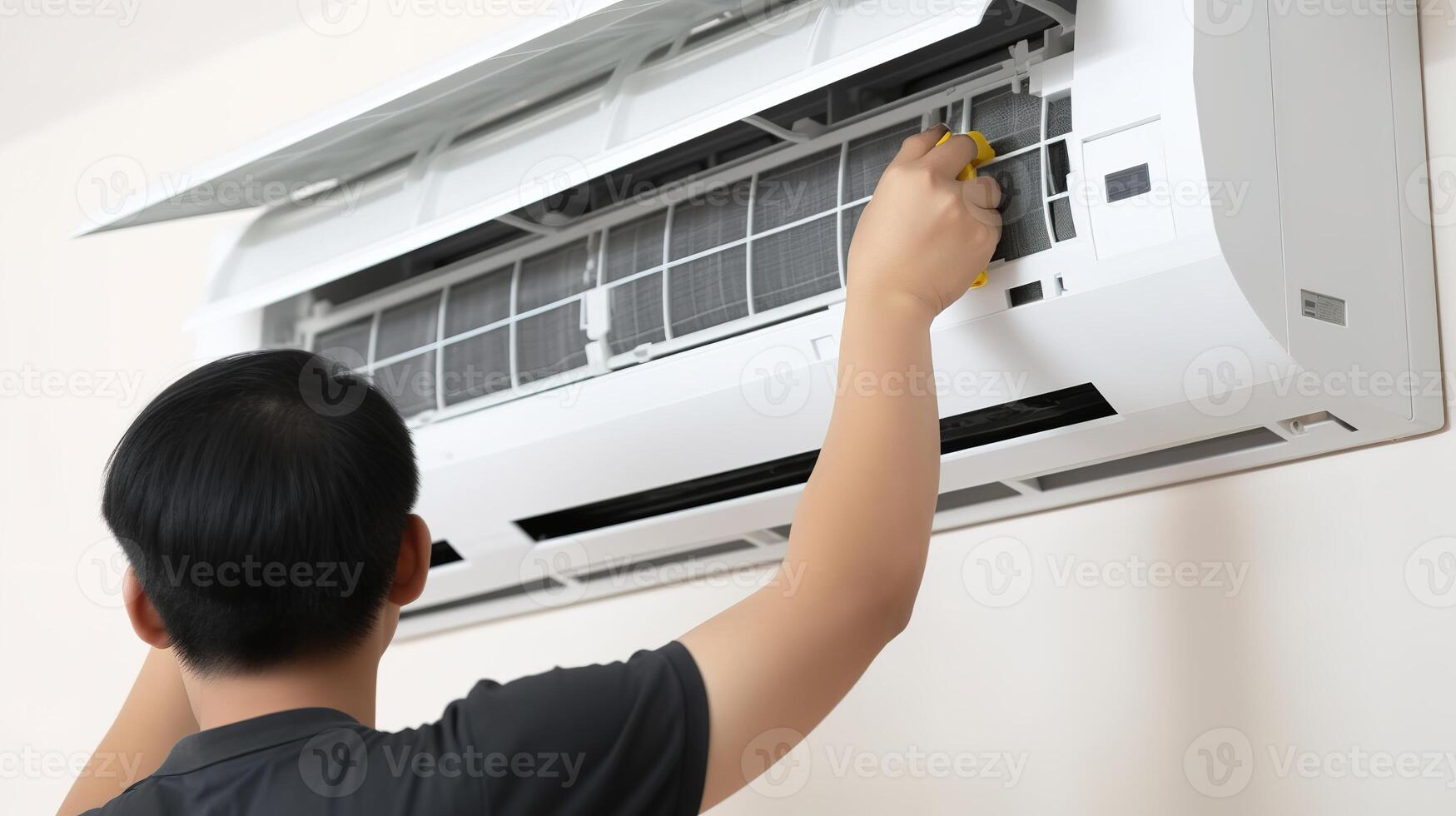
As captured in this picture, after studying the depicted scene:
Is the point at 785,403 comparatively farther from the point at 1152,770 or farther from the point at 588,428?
the point at 1152,770

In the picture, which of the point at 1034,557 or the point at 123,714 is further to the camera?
the point at 1034,557

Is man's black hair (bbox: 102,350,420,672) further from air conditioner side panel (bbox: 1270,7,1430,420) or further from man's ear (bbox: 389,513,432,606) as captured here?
air conditioner side panel (bbox: 1270,7,1430,420)

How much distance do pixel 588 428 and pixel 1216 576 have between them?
550mm

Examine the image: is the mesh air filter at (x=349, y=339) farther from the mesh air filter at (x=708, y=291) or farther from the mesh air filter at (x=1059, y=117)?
the mesh air filter at (x=1059, y=117)

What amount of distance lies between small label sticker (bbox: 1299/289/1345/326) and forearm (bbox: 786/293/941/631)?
0.26m

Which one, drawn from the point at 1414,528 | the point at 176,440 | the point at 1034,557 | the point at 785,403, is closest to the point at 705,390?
the point at 785,403

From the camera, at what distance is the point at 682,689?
0.68m

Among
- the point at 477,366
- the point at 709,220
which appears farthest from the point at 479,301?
the point at 709,220

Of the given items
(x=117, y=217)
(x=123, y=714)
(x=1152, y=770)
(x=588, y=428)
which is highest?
(x=117, y=217)

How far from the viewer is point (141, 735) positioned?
97 centimetres

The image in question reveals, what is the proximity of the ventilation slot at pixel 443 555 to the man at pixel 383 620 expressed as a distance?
62cm

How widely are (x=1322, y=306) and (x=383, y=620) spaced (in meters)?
0.65

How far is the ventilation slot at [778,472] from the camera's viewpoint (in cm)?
102

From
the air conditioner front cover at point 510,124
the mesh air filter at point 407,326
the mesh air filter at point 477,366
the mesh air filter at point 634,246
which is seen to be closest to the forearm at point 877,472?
the air conditioner front cover at point 510,124
